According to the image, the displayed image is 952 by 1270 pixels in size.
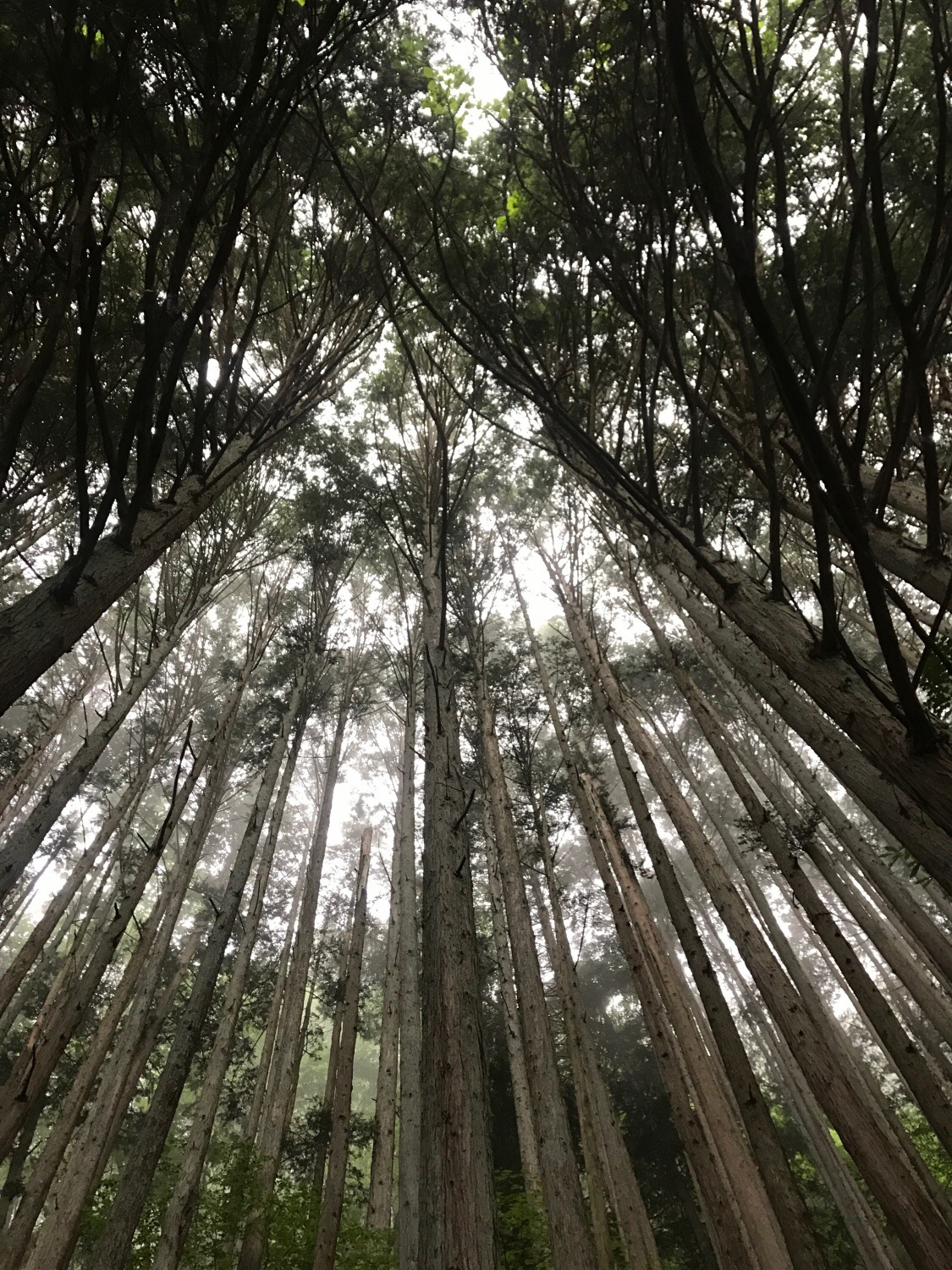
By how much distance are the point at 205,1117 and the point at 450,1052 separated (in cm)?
589

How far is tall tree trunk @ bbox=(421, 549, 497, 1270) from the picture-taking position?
1.94 metres

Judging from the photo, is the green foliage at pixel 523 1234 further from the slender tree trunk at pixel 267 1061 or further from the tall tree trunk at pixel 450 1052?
the tall tree trunk at pixel 450 1052

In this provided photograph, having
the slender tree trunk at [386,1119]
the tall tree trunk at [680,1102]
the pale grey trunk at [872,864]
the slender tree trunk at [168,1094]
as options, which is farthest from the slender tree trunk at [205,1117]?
the pale grey trunk at [872,864]

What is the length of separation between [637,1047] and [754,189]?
15.9 meters

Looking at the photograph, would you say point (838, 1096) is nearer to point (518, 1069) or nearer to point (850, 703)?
point (850, 703)

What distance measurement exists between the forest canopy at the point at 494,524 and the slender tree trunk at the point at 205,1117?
2.7 inches

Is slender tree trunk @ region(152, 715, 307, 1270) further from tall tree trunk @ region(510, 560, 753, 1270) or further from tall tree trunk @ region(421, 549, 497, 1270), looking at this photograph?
tall tree trunk @ region(421, 549, 497, 1270)

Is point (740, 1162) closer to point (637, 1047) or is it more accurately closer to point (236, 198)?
point (236, 198)

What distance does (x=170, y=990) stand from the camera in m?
8.31

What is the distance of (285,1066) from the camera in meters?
8.10

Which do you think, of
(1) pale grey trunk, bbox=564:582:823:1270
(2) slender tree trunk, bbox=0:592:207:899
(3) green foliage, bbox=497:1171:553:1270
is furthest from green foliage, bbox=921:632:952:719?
(3) green foliage, bbox=497:1171:553:1270

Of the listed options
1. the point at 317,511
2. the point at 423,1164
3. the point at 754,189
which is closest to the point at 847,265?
the point at 754,189

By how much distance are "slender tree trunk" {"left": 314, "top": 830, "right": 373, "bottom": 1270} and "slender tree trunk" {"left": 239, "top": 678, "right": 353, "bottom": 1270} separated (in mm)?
591

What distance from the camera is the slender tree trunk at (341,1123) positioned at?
6.16m
